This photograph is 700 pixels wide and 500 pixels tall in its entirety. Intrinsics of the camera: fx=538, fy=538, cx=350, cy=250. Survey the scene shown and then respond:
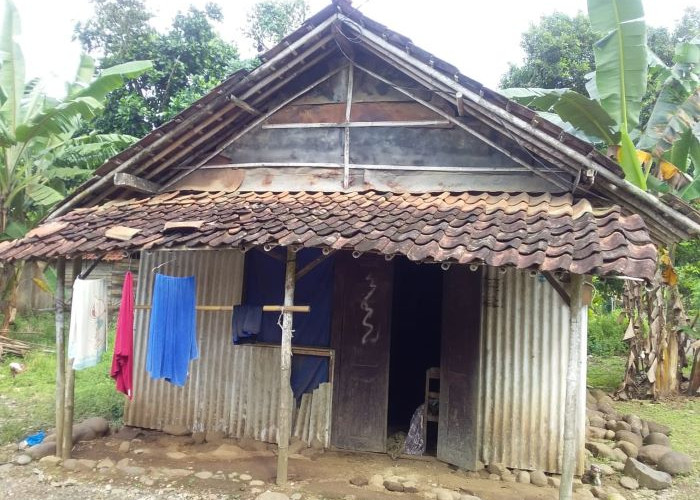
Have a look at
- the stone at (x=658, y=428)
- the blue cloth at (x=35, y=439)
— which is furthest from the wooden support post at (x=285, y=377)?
the stone at (x=658, y=428)

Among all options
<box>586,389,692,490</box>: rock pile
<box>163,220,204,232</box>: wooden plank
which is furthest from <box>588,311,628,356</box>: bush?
<box>163,220,204,232</box>: wooden plank

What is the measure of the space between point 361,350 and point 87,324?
11.1 feet

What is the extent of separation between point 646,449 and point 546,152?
423 centimetres

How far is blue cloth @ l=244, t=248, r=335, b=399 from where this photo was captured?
23.4ft

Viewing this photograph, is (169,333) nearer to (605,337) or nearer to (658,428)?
(658,428)

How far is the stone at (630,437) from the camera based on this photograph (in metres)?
7.53

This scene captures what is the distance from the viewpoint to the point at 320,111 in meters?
7.21

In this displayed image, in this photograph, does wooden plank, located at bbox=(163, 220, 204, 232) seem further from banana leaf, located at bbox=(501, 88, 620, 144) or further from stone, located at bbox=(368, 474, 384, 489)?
banana leaf, located at bbox=(501, 88, 620, 144)

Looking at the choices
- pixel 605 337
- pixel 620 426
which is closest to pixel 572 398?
pixel 620 426

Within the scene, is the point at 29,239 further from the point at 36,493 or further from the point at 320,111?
the point at 320,111

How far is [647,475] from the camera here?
247 inches

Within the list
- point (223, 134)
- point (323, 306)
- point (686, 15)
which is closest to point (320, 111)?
point (223, 134)

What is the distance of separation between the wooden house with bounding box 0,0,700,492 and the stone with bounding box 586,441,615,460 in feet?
3.65

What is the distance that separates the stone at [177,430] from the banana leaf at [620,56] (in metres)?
7.00
